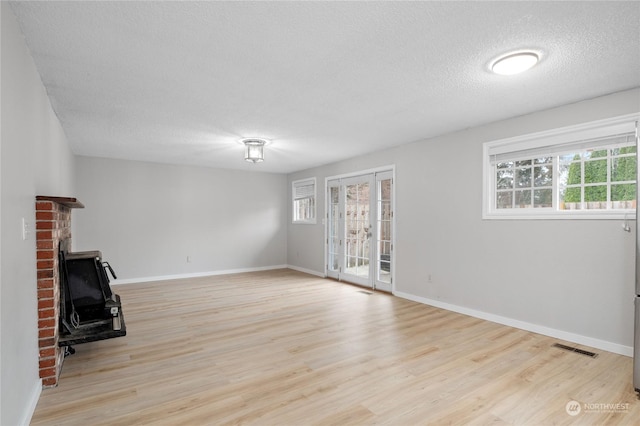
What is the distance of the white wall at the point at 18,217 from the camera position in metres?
1.61

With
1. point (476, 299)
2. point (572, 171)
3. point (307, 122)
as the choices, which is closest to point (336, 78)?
point (307, 122)

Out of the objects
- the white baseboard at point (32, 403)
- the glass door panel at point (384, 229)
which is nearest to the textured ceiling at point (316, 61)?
the glass door panel at point (384, 229)

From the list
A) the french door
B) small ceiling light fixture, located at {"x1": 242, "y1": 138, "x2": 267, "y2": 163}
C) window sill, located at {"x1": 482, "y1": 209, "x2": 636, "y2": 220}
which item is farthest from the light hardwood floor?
small ceiling light fixture, located at {"x1": 242, "y1": 138, "x2": 267, "y2": 163}

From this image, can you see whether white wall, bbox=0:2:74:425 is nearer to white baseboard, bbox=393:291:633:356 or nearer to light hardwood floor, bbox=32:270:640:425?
light hardwood floor, bbox=32:270:640:425

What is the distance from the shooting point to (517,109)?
3.44 meters

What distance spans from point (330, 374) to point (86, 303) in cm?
245

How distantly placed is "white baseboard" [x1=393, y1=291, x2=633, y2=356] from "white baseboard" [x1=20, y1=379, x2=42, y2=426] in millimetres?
4255

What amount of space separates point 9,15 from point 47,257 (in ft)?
5.15

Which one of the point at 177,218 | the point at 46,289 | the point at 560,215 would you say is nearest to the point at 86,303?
the point at 46,289

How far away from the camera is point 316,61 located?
238cm

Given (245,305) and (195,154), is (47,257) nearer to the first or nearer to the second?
(245,305)

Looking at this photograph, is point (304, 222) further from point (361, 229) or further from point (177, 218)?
point (177, 218)

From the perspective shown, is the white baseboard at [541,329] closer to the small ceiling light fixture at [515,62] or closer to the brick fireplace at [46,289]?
the small ceiling light fixture at [515,62]

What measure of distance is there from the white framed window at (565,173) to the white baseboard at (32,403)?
14.6 feet
